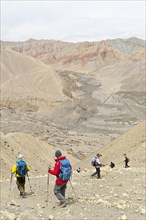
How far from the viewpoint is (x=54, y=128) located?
54.1 meters

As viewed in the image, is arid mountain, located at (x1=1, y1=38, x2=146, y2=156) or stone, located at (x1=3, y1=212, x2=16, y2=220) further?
arid mountain, located at (x1=1, y1=38, x2=146, y2=156)

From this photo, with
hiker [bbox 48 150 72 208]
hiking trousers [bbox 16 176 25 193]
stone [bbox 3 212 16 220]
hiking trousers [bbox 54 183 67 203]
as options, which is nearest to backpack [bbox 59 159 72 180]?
hiker [bbox 48 150 72 208]

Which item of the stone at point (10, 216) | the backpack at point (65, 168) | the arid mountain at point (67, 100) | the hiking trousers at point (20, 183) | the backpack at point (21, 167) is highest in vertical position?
the arid mountain at point (67, 100)

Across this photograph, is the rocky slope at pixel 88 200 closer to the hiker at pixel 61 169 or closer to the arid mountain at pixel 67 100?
the hiker at pixel 61 169

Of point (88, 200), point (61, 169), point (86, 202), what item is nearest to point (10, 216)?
point (61, 169)

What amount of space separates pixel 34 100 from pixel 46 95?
623cm

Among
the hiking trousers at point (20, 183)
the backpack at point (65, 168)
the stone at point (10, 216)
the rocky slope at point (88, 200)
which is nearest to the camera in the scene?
the stone at point (10, 216)

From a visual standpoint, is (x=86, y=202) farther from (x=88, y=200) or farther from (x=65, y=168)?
(x=65, y=168)

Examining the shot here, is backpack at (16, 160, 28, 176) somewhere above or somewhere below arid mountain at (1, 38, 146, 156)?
below

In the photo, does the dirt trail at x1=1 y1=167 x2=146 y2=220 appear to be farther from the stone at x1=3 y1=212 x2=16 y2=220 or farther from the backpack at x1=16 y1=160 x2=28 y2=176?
the backpack at x1=16 y1=160 x2=28 y2=176

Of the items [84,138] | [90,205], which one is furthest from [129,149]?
[84,138]

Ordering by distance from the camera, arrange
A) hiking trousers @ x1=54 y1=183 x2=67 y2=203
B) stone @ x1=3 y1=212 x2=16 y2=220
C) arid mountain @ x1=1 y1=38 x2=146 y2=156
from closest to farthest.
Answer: stone @ x1=3 y1=212 x2=16 y2=220
hiking trousers @ x1=54 y1=183 x2=67 y2=203
arid mountain @ x1=1 y1=38 x2=146 y2=156

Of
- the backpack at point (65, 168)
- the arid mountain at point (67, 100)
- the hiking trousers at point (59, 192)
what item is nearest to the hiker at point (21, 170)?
the hiking trousers at point (59, 192)

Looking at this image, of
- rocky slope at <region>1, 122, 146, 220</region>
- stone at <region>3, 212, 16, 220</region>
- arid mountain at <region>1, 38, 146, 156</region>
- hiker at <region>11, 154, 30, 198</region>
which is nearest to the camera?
stone at <region>3, 212, 16, 220</region>
